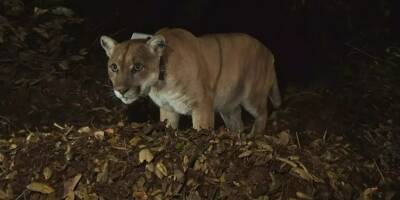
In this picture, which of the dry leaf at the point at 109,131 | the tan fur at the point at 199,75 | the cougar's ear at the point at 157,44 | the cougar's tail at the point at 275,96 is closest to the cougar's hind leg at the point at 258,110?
the tan fur at the point at 199,75

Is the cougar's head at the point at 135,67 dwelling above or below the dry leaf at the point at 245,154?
above

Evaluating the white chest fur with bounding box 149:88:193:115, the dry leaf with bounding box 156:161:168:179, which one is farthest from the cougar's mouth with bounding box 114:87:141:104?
the dry leaf with bounding box 156:161:168:179

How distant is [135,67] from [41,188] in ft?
5.43

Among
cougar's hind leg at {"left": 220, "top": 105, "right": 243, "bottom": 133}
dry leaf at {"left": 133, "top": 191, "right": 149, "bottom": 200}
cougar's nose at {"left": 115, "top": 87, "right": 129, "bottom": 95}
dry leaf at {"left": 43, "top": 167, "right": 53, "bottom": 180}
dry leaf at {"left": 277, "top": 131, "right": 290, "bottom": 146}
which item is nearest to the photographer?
dry leaf at {"left": 133, "top": 191, "right": 149, "bottom": 200}

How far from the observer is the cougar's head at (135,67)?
580cm

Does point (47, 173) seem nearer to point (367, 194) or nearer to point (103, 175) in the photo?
point (103, 175)

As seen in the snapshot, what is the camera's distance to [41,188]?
4488mm

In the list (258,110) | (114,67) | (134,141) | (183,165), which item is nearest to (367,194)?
(183,165)

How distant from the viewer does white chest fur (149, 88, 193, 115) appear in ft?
20.2

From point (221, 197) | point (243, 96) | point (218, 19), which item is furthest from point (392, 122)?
point (221, 197)

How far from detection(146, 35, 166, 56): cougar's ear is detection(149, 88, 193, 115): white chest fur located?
1.18ft

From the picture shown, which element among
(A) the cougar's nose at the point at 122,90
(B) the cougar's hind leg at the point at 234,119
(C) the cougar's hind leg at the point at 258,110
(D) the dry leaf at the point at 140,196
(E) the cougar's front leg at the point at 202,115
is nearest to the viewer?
(D) the dry leaf at the point at 140,196

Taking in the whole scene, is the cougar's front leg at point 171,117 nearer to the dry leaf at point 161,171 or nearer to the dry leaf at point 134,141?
the dry leaf at point 134,141

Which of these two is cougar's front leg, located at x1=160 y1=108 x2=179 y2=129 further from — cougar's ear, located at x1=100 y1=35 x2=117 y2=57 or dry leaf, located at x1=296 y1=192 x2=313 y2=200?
dry leaf, located at x1=296 y1=192 x2=313 y2=200
